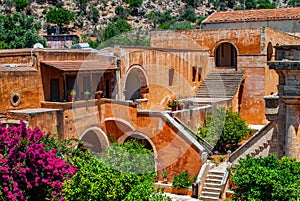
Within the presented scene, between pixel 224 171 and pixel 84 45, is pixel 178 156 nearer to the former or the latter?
pixel 224 171

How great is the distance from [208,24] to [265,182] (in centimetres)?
2521

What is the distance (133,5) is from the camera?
82.0m

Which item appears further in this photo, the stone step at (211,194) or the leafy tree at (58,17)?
the leafy tree at (58,17)

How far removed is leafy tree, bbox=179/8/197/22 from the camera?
7712 centimetres

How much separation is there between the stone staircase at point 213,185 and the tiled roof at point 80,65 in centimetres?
726

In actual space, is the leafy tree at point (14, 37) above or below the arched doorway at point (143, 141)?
above

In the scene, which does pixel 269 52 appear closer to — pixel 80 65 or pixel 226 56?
pixel 226 56

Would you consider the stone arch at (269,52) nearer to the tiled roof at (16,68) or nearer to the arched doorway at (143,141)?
the arched doorway at (143,141)

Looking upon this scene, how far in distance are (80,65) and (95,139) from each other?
14.1ft

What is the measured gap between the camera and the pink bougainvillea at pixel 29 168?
1472cm

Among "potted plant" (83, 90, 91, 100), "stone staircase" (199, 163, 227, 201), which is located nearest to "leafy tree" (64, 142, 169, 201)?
"stone staircase" (199, 163, 227, 201)

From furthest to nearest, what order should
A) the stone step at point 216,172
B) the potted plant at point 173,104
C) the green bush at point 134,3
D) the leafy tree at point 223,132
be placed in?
the green bush at point 134,3, the potted plant at point 173,104, the leafy tree at point 223,132, the stone step at point 216,172

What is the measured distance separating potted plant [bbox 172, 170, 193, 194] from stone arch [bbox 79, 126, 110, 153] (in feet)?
14.5

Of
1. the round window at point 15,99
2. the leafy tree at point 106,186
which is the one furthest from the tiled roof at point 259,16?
the leafy tree at point 106,186
